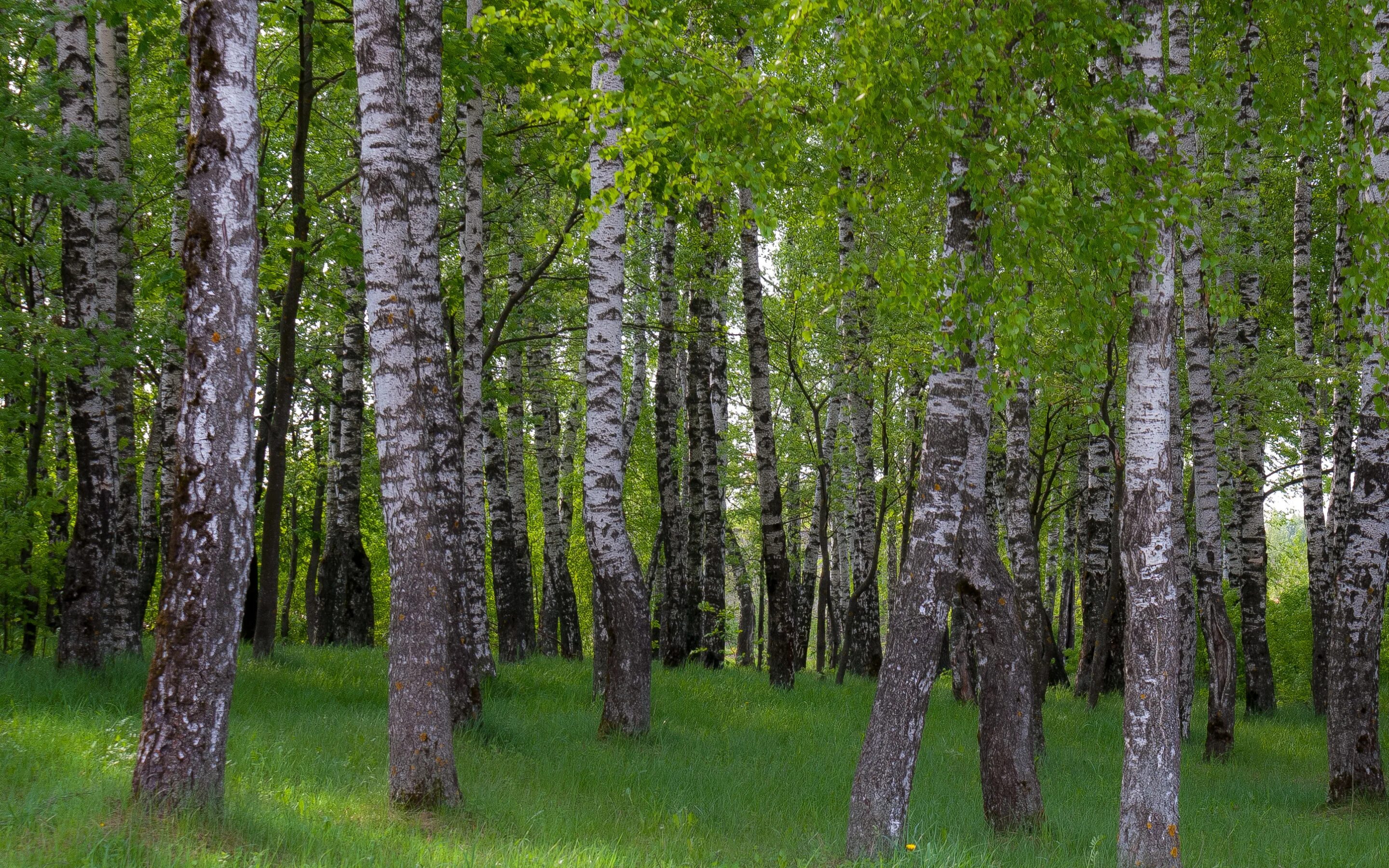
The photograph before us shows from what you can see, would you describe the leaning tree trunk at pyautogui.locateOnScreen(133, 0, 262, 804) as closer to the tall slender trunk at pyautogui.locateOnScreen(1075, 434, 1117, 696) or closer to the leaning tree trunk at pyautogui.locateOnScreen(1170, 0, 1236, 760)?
the leaning tree trunk at pyautogui.locateOnScreen(1170, 0, 1236, 760)

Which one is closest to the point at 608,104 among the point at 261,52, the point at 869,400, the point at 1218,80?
the point at 1218,80

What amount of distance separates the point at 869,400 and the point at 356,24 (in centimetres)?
1158

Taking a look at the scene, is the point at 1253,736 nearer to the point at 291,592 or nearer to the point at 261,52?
the point at 261,52

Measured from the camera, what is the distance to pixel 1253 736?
43.4 feet

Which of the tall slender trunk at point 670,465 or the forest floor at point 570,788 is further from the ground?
the tall slender trunk at point 670,465

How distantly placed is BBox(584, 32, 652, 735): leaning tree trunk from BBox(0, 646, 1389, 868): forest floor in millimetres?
425

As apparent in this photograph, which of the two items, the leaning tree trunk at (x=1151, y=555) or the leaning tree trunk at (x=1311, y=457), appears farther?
the leaning tree trunk at (x=1311, y=457)

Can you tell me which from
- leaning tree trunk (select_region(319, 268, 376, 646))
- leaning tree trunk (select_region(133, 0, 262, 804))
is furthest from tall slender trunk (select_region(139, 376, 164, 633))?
leaning tree trunk (select_region(133, 0, 262, 804))

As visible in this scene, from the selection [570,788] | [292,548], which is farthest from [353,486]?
[292,548]

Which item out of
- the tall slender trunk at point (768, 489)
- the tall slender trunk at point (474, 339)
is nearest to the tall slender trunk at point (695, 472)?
the tall slender trunk at point (768, 489)

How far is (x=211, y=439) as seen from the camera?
478cm

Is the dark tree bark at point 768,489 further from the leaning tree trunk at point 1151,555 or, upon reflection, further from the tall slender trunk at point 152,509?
the tall slender trunk at point 152,509

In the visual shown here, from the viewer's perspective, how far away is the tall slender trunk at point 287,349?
32.3 feet

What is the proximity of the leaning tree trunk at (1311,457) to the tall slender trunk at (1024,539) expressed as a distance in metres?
7.21
